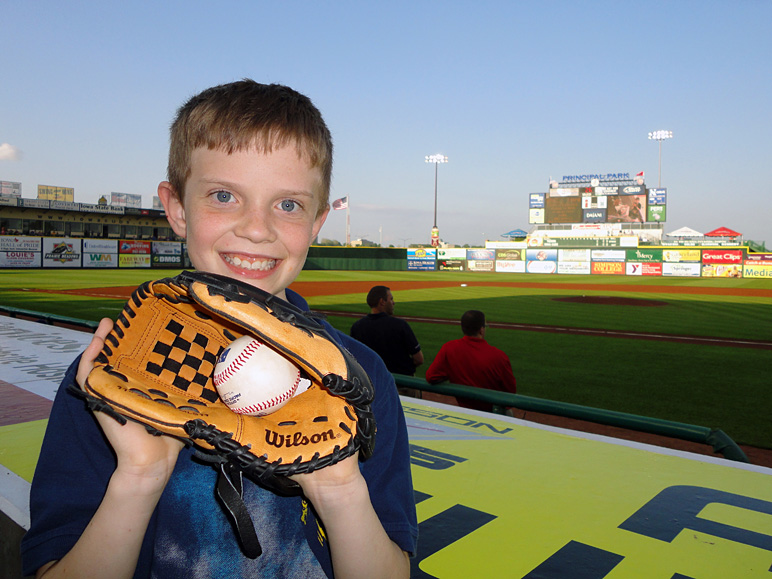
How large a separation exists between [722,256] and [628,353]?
3198 centimetres

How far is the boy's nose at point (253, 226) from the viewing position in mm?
1039

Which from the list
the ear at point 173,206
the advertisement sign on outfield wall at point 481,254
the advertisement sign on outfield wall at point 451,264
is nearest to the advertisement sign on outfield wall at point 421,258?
the advertisement sign on outfield wall at point 451,264

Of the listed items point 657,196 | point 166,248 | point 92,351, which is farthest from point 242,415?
point 657,196

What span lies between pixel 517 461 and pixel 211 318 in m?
1.54

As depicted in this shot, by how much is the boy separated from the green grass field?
4866mm

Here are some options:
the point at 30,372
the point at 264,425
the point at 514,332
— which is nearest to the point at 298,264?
the point at 264,425

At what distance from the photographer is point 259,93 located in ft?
3.67

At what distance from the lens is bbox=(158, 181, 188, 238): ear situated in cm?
119

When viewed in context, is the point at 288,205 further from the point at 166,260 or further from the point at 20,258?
the point at 166,260

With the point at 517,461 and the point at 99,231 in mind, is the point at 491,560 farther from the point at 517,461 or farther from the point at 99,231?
the point at 99,231

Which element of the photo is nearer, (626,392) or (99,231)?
(626,392)

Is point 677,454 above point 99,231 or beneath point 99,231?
beneath

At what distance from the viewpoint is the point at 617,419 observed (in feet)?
9.55

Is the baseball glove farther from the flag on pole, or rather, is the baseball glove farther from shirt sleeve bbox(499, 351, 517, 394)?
the flag on pole
